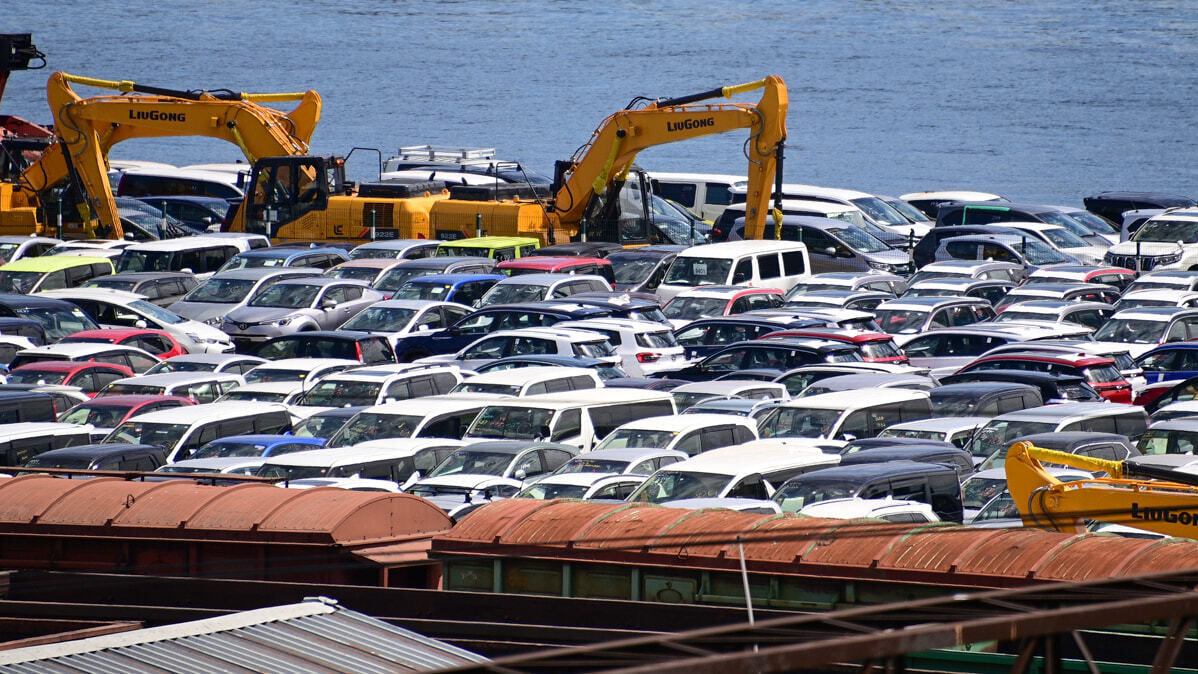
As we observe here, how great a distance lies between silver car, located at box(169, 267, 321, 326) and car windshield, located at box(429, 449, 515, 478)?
441 inches

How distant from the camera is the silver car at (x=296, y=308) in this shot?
26.0m

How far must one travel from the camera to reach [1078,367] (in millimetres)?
20422

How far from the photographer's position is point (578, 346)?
73.7ft

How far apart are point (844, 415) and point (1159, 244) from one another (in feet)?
53.8

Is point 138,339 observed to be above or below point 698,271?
below

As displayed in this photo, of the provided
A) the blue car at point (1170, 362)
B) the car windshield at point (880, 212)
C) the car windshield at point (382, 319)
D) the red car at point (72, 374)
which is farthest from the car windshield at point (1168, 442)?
the car windshield at point (880, 212)

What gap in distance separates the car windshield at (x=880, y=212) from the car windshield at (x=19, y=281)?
18.6m

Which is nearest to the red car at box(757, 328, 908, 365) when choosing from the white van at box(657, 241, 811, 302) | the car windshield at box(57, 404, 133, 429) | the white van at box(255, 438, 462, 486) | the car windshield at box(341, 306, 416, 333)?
the white van at box(657, 241, 811, 302)

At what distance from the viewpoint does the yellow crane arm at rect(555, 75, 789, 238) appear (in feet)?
104

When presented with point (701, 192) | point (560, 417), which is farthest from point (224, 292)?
point (701, 192)

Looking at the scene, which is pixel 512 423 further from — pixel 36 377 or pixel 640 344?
pixel 36 377

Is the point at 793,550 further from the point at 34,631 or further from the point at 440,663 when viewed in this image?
the point at 34,631

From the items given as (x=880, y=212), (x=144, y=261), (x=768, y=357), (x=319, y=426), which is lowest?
(x=319, y=426)

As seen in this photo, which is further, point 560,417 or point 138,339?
point 138,339
